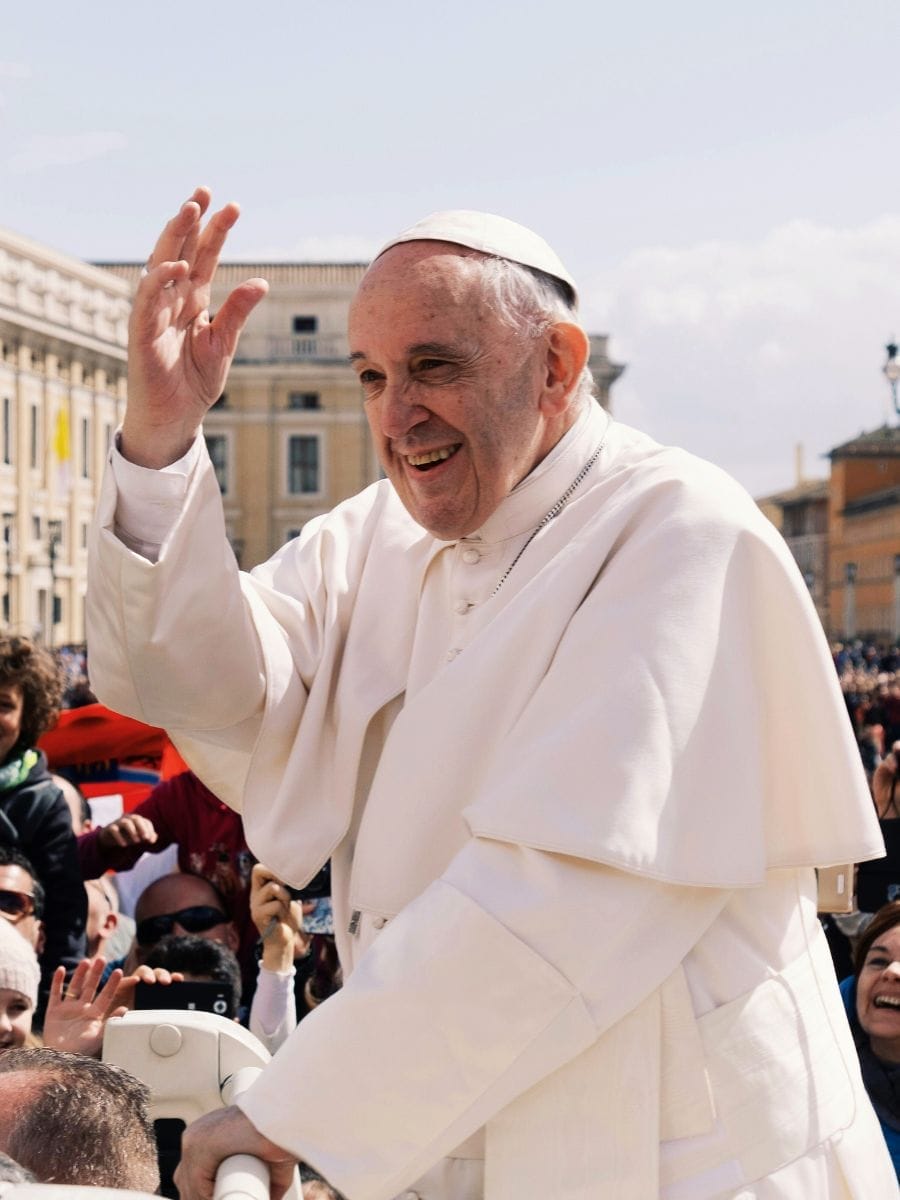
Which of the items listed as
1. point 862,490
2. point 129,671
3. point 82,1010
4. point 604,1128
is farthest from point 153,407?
point 862,490

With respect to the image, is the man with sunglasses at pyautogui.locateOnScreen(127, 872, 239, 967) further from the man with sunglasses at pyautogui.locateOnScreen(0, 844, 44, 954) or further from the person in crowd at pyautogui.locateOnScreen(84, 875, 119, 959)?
the man with sunglasses at pyautogui.locateOnScreen(0, 844, 44, 954)

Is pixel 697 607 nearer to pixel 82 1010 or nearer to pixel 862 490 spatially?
pixel 82 1010

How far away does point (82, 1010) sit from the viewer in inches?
117

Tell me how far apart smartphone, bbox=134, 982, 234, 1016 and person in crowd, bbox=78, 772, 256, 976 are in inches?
48.1

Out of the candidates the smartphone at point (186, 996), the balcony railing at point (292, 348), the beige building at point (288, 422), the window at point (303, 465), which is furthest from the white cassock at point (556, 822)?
the window at point (303, 465)

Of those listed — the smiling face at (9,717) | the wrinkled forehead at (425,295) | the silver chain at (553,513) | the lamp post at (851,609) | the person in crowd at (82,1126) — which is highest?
the wrinkled forehead at (425,295)

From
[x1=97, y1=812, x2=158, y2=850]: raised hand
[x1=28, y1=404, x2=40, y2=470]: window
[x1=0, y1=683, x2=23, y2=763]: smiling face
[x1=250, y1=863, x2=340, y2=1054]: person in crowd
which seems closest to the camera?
[x1=250, y1=863, x2=340, y2=1054]: person in crowd

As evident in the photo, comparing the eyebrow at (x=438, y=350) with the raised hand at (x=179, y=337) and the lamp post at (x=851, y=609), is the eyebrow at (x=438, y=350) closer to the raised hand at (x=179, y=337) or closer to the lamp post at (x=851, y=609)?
the raised hand at (x=179, y=337)

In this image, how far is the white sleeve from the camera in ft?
7.27

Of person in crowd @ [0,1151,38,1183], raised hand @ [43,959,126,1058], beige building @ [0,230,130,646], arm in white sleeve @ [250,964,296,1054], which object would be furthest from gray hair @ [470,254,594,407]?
beige building @ [0,230,130,646]

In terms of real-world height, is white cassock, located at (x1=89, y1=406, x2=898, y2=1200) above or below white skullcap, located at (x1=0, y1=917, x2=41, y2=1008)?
above

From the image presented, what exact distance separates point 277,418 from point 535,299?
61.1 meters

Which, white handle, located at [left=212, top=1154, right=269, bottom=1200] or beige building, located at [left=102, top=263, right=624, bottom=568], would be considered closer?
white handle, located at [left=212, top=1154, right=269, bottom=1200]

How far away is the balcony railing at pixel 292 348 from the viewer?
62312 mm
